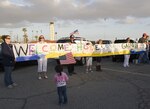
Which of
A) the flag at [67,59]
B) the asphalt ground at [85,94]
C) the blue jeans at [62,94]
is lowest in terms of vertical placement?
the asphalt ground at [85,94]

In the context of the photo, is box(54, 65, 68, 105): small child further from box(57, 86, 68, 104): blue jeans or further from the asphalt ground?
the asphalt ground

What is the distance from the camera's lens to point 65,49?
54.9ft

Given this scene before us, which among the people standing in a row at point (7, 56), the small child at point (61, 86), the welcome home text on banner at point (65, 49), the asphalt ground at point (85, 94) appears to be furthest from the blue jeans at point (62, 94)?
the welcome home text on banner at point (65, 49)

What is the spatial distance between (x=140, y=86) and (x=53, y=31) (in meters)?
57.7

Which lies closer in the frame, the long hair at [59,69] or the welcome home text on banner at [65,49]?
the long hair at [59,69]

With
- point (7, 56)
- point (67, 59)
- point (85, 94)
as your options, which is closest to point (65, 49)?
point (67, 59)

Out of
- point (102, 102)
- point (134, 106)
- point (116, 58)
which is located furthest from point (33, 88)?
point (116, 58)

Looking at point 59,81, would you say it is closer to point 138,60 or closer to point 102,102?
point 102,102

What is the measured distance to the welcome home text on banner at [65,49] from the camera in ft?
49.8

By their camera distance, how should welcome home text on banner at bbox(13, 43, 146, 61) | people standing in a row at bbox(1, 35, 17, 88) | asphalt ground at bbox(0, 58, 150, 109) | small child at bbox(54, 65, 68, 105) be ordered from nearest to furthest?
asphalt ground at bbox(0, 58, 150, 109)
small child at bbox(54, 65, 68, 105)
people standing in a row at bbox(1, 35, 17, 88)
welcome home text on banner at bbox(13, 43, 146, 61)

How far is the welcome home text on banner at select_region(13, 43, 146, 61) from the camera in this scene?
15188 mm

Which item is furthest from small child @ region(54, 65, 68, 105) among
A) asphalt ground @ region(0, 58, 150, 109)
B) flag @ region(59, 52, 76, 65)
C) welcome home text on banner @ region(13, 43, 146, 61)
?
flag @ region(59, 52, 76, 65)

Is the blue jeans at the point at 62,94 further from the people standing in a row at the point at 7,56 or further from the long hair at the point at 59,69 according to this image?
the people standing in a row at the point at 7,56

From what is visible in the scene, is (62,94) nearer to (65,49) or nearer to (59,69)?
(59,69)
